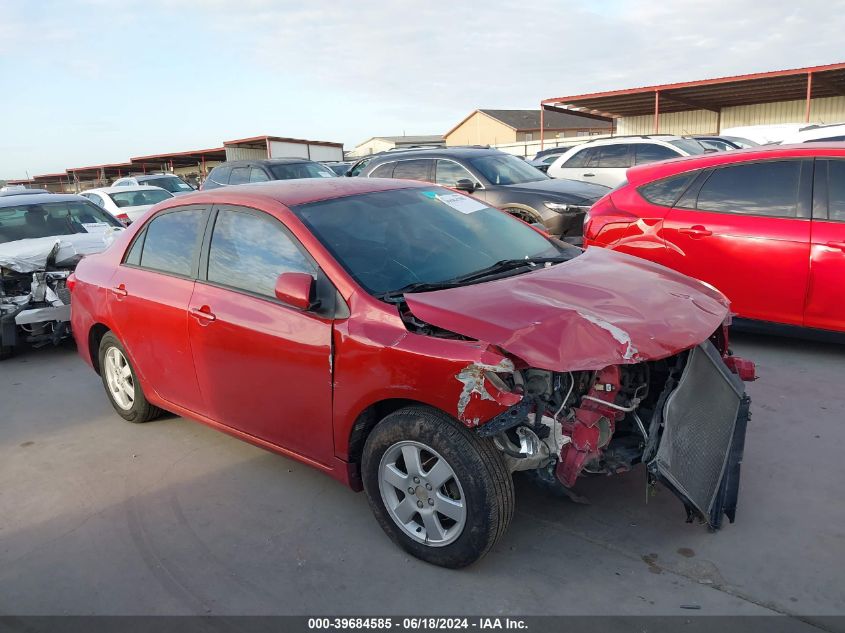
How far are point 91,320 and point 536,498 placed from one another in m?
3.43

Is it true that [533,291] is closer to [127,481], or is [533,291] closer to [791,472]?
[791,472]

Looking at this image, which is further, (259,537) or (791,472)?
(791,472)

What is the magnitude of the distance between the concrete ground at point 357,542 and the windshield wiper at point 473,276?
1217mm

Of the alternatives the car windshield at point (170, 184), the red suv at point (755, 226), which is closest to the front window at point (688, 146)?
the red suv at point (755, 226)

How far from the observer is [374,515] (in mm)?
3439

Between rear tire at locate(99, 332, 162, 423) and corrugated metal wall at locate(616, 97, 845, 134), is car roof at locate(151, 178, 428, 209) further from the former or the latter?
corrugated metal wall at locate(616, 97, 845, 134)

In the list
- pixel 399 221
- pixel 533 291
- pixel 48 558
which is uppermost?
pixel 399 221

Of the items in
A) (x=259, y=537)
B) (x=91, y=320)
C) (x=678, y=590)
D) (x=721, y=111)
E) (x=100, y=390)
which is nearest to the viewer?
(x=678, y=590)

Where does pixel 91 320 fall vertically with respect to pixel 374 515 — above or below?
above

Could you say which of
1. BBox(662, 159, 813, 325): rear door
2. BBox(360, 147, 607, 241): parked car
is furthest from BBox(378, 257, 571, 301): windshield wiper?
BBox(360, 147, 607, 241): parked car

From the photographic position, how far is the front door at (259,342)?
3.43 m

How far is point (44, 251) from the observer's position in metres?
7.32

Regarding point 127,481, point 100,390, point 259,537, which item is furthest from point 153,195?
point 259,537

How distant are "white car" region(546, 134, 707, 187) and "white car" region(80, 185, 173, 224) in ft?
28.3
